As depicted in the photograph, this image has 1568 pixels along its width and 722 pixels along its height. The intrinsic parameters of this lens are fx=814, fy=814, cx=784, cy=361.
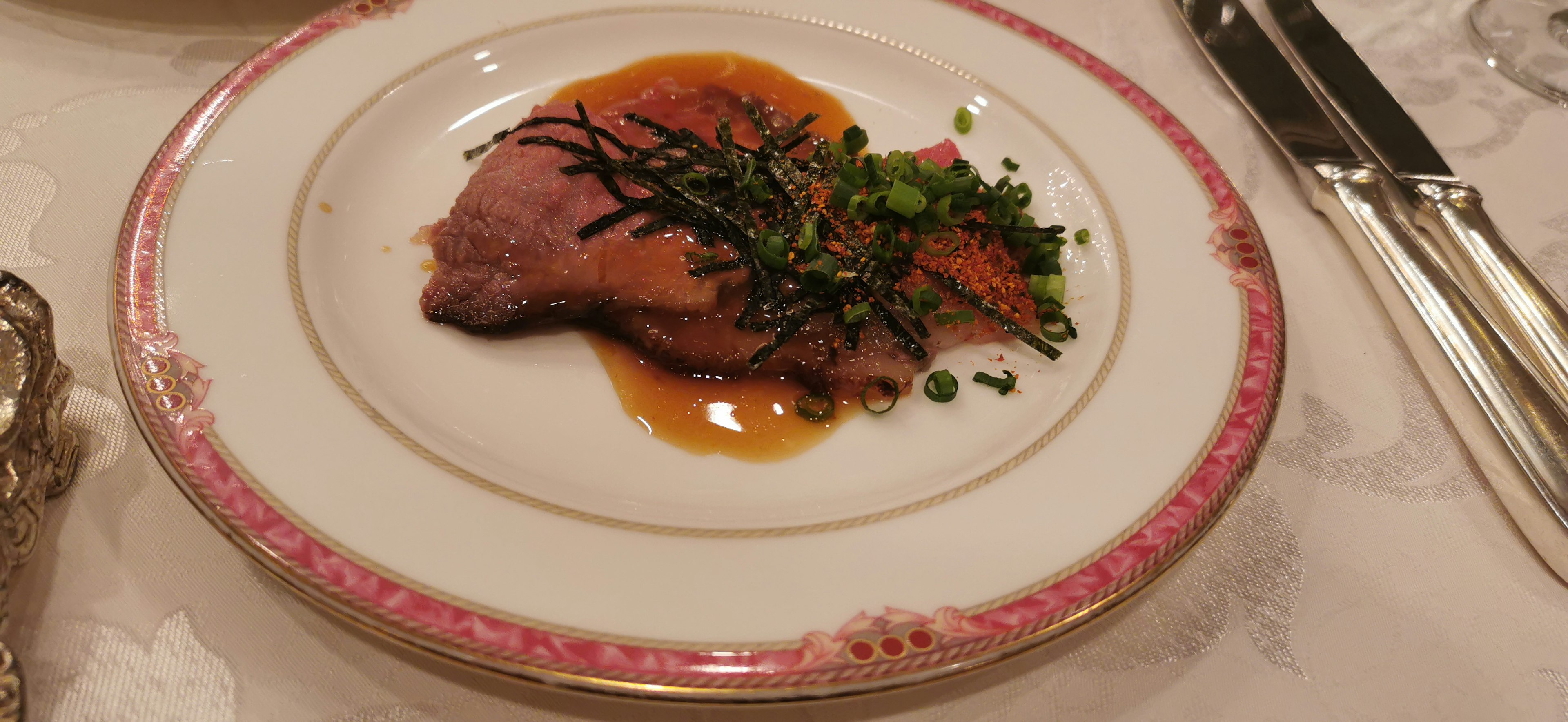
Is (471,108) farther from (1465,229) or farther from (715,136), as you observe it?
(1465,229)

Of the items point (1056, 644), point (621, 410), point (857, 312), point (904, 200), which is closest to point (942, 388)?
point (857, 312)

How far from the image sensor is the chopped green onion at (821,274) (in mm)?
2480

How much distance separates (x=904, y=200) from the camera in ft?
8.20

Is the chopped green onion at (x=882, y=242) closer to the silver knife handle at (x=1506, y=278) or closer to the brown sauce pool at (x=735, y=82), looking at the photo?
the brown sauce pool at (x=735, y=82)

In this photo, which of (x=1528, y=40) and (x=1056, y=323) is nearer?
(x=1056, y=323)

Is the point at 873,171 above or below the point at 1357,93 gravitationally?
below

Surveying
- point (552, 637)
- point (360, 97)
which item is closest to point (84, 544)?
point (552, 637)

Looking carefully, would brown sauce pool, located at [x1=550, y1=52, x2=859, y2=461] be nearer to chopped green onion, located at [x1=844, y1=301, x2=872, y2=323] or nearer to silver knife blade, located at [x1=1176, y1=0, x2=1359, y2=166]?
chopped green onion, located at [x1=844, y1=301, x2=872, y2=323]

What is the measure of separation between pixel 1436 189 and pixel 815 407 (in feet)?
8.08

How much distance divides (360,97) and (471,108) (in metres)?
0.41

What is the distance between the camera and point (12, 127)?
2732 mm

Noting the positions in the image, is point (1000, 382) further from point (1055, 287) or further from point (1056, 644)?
point (1056, 644)

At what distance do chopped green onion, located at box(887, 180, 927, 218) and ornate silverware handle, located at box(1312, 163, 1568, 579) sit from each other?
172cm

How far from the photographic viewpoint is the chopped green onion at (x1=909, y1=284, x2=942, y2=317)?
2.51 metres
